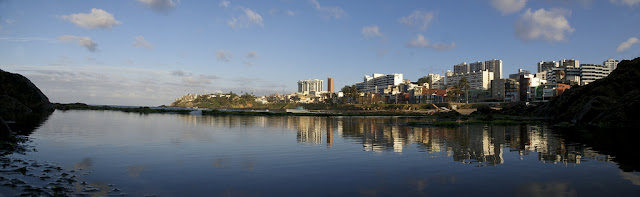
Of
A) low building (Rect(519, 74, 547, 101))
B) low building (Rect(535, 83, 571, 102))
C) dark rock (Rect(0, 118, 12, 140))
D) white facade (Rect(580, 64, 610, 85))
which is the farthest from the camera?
white facade (Rect(580, 64, 610, 85))

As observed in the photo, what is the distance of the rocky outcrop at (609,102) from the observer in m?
38.8

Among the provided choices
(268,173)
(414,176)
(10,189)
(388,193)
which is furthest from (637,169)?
(10,189)

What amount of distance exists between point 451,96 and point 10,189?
17299 cm

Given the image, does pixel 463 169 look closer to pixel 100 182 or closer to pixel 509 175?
pixel 509 175

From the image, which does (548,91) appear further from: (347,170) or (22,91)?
(22,91)

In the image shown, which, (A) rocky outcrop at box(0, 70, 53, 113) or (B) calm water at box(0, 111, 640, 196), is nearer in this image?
(B) calm water at box(0, 111, 640, 196)

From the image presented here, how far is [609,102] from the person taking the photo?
47.0m

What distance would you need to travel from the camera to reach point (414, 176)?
12195 mm

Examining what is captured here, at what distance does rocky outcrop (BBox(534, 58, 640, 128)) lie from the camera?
38.8 metres

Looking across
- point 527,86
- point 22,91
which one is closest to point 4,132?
point 22,91

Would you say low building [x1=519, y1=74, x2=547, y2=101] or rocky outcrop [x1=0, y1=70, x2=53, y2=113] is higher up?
low building [x1=519, y1=74, x2=547, y2=101]

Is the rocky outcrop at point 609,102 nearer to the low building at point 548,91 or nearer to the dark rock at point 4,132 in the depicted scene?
the dark rock at point 4,132

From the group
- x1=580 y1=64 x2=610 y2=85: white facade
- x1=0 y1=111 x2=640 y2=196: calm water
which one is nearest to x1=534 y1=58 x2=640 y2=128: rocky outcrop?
x1=0 y1=111 x2=640 y2=196: calm water

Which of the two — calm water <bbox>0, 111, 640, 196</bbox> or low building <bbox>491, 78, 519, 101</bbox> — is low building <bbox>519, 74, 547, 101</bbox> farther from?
calm water <bbox>0, 111, 640, 196</bbox>
